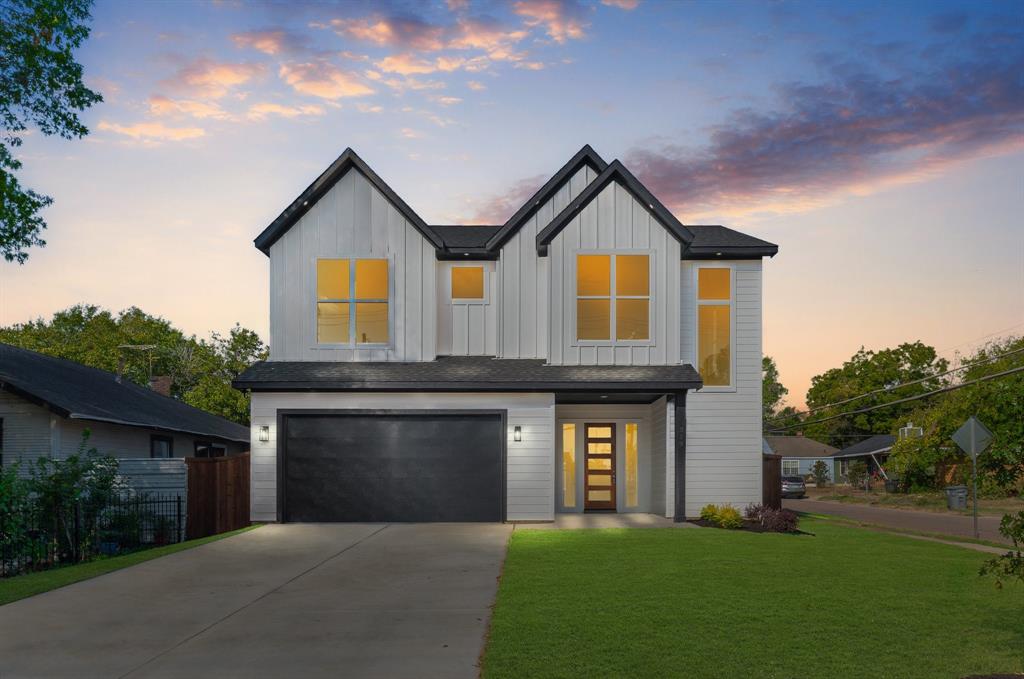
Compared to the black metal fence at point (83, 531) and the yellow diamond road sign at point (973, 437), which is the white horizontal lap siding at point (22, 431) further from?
the yellow diamond road sign at point (973, 437)

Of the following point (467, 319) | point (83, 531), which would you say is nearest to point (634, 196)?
point (467, 319)

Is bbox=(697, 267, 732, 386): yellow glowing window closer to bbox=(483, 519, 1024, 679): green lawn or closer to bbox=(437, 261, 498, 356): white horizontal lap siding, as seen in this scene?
bbox=(437, 261, 498, 356): white horizontal lap siding

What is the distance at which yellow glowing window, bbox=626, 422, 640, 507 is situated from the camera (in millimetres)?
23891

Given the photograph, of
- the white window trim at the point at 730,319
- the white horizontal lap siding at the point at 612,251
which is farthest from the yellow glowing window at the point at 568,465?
the white window trim at the point at 730,319

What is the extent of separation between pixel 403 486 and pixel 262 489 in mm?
3337

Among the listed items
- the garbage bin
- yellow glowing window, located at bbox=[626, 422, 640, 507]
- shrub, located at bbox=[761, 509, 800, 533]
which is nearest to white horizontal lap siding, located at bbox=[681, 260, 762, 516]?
shrub, located at bbox=[761, 509, 800, 533]

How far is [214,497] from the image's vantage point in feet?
69.5

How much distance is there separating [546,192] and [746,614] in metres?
14.7

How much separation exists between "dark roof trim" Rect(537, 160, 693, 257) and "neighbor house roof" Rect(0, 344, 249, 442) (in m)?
12.4

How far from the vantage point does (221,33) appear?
20.1 m

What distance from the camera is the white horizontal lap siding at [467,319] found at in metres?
22.9

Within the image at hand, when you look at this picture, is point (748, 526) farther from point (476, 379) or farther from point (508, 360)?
point (476, 379)

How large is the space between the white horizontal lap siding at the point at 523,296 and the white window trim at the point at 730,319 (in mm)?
3804

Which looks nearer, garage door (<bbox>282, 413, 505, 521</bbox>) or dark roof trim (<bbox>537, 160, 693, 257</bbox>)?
garage door (<bbox>282, 413, 505, 521</bbox>)
